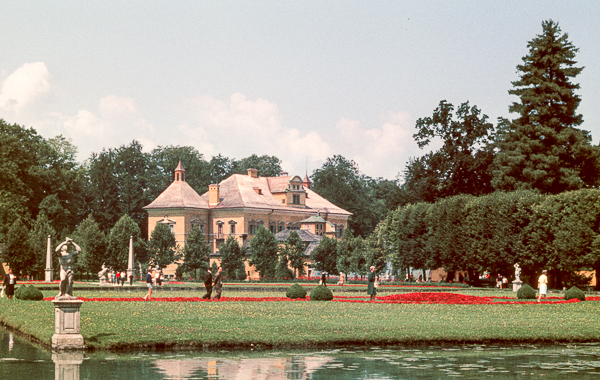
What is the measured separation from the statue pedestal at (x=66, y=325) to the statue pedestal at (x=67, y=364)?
308 mm

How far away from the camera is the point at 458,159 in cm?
7231

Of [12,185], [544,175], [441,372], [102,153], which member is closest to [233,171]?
[102,153]

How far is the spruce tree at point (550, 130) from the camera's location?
5872 centimetres

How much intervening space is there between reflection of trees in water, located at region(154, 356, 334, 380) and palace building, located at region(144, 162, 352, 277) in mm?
86003

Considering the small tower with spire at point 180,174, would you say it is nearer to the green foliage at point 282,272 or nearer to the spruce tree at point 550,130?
the green foliage at point 282,272

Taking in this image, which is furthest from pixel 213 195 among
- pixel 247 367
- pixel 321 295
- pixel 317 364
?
pixel 247 367

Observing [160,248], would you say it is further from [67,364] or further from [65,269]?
[67,364]

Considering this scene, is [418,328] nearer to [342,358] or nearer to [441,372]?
[342,358]

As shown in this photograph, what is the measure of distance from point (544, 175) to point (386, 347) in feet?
140

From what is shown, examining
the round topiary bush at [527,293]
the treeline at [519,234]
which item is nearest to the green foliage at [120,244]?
the treeline at [519,234]

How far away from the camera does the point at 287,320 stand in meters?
23.6

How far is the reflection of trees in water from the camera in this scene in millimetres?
14568

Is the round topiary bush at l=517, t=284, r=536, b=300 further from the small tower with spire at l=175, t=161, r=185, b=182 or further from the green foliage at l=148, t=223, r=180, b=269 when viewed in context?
the small tower with spire at l=175, t=161, r=185, b=182

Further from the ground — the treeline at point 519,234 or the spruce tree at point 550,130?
the spruce tree at point 550,130
